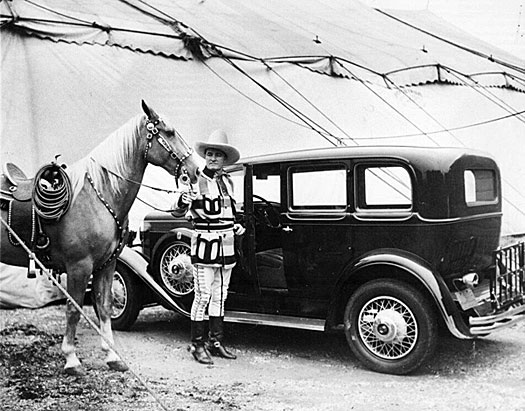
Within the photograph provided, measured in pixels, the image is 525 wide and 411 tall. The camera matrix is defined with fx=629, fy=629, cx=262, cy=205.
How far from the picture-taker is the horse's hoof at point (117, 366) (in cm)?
365

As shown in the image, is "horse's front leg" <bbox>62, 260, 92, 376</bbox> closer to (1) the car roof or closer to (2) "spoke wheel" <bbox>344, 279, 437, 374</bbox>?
(1) the car roof

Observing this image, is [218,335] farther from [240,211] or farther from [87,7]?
[87,7]

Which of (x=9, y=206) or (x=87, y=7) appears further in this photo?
(x=87, y=7)

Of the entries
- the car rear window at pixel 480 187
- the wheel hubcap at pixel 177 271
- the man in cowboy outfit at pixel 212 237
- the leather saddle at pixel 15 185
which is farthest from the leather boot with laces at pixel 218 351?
the car rear window at pixel 480 187

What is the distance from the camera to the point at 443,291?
3.54m

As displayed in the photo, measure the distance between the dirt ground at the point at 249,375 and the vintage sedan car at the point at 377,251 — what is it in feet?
0.83

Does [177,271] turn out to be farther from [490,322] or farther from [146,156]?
[490,322]

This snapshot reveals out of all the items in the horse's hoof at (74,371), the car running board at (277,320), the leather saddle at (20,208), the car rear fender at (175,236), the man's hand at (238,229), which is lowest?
the horse's hoof at (74,371)

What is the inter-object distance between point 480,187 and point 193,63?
2.33m

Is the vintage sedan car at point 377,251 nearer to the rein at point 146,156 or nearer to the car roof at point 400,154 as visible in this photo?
the car roof at point 400,154

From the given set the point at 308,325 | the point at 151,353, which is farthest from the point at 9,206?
the point at 308,325

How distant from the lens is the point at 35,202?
3436 mm

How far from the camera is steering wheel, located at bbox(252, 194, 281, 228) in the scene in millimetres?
4070

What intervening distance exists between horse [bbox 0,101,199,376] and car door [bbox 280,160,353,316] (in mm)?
760
